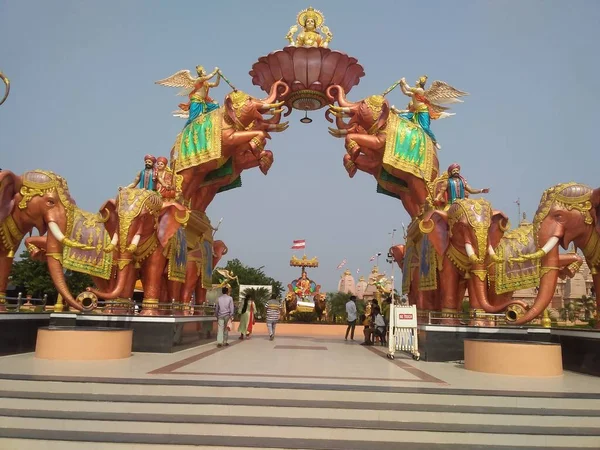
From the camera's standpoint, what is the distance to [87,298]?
371 inches

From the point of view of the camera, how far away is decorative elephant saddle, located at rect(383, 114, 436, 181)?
12422 millimetres

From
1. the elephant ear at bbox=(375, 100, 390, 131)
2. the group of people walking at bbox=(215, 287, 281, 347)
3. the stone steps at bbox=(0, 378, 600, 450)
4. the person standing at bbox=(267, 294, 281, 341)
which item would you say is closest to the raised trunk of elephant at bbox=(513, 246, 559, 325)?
the stone steps at bbox=(0, 378, 600, 450)

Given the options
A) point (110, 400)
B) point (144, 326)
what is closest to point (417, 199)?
point (144, 326)

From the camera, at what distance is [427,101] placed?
13.6 meters

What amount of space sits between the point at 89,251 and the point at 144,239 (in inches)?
79.8

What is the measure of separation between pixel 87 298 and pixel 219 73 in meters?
7.24

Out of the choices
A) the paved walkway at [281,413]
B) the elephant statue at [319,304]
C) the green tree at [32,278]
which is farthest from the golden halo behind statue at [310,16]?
the green tree at [32,278]

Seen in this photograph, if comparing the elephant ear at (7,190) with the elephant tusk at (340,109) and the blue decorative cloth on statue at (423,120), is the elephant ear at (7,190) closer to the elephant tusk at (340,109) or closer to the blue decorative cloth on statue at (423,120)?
the elephant tusk at (340,109)

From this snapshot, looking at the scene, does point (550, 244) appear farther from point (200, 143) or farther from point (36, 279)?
point (36, 279)

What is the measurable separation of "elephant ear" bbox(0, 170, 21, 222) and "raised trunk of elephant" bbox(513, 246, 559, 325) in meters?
9.24

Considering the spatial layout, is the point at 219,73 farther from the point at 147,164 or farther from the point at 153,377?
the point at 153,377

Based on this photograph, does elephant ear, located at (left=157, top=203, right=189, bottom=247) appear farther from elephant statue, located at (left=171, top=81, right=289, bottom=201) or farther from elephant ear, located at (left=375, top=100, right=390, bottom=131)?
elephant ear, located at (left=375, top=100, right=390, bottom=131)

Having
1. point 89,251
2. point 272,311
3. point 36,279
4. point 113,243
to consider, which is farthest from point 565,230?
point 36,279

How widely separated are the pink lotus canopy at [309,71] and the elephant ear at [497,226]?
6031 mm
